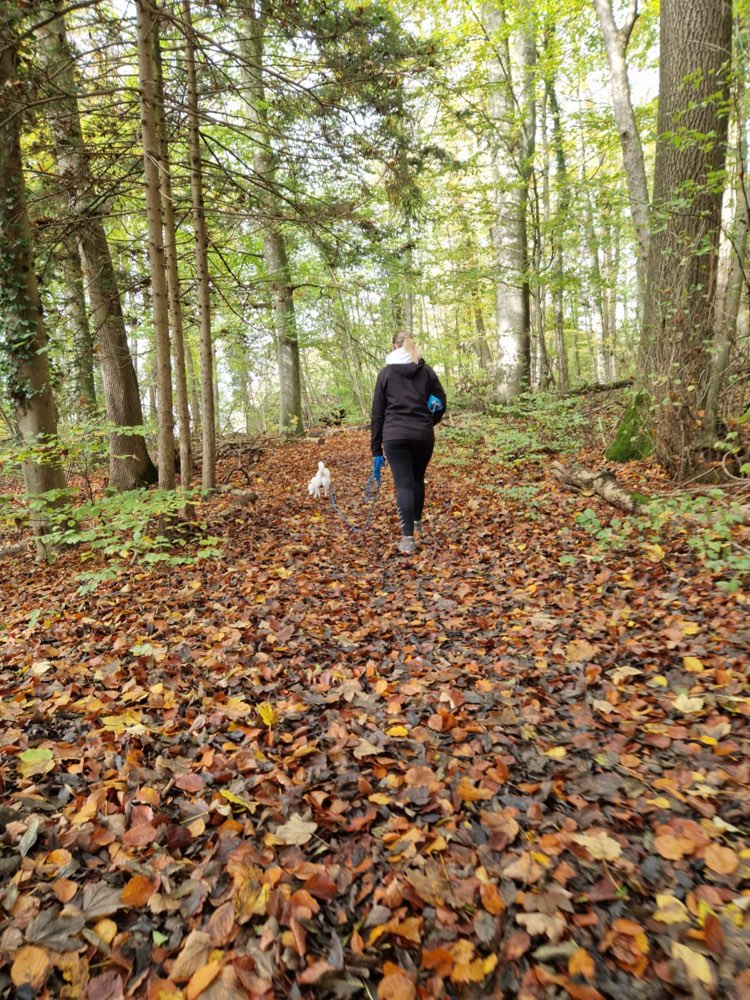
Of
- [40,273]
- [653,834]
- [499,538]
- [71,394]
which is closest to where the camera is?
[653,834]

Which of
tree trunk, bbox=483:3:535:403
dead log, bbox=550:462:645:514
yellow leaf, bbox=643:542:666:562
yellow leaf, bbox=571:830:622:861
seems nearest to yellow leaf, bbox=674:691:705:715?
yellow leaf, bbox=571:830:622:861

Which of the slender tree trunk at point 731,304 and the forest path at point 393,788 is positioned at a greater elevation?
the slender tree trunk at point 731,304

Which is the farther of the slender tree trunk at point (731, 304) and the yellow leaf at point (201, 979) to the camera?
the slender tree trunk at point (731, 304)

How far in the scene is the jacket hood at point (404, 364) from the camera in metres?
5.41

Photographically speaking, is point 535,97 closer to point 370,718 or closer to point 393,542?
point 393,542

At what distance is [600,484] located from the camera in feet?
20.1

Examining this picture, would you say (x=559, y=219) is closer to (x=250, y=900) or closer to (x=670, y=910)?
(x=670, y=910)

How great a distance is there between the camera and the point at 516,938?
5.58 ft

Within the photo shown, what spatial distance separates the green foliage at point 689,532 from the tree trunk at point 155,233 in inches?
184

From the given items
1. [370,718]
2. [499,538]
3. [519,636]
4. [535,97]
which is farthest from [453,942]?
[535,97]

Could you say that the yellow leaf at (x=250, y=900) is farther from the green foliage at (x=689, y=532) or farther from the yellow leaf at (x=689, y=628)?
the green foliage at (x=689, y=532)

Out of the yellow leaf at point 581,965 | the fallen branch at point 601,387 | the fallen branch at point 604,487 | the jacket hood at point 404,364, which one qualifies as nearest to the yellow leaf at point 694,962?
the yellow leaf at point 581,965

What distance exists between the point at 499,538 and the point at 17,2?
732cm

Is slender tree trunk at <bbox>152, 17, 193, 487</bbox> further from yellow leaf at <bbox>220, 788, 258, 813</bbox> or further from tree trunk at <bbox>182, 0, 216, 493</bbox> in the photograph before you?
yellow leaf at <bbox>220, 788, 258, 813</bbox>
